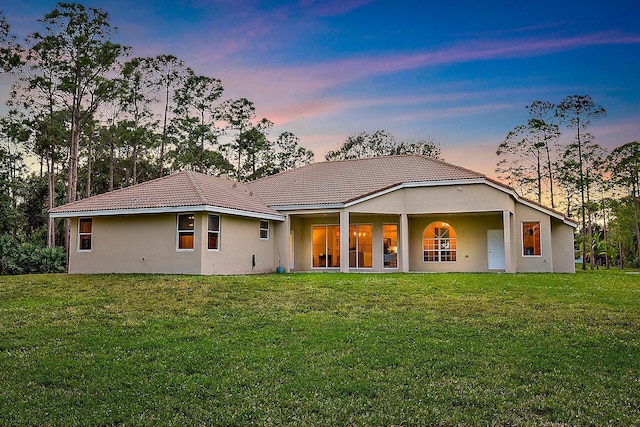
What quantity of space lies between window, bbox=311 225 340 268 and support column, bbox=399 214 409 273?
3.29 meters

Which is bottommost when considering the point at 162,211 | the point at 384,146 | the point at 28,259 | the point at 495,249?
the point at 28,259

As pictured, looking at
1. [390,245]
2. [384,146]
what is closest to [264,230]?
[390,245]

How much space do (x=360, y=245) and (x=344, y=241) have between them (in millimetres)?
2960

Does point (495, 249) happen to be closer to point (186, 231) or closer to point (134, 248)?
point (186, 231)

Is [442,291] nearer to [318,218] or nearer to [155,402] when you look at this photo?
[155,402]

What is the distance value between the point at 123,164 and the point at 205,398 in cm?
4381

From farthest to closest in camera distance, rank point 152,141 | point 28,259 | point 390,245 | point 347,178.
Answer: point 152,141 → point 347,178 → point 390,245 → point 28,259

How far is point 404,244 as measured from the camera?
23016 mm

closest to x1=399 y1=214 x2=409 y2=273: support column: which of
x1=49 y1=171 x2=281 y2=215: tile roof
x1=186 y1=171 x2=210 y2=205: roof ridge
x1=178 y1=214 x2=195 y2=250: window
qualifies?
x1=49 y1=171 x2=281 y2=215: tile roof

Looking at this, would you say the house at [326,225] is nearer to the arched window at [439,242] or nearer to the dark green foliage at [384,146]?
the arched window at [439,242]

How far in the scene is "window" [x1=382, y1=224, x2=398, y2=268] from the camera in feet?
79.5

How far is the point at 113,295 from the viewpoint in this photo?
13.7 metres

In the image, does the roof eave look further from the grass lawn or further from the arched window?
the arched window

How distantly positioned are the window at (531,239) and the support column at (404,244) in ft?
18.8
